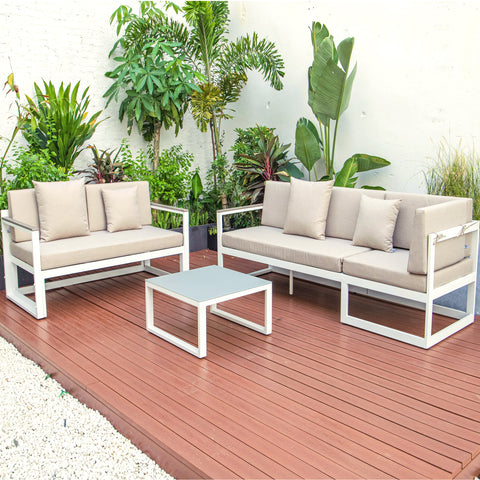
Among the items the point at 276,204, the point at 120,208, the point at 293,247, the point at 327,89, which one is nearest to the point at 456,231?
the point at 293,247

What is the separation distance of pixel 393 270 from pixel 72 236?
2767mm

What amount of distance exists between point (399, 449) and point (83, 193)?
344cm

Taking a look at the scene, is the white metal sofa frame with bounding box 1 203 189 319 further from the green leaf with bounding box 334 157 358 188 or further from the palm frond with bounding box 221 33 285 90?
the palm frond with bounding box 221 33 285 90

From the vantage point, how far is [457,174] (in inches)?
169

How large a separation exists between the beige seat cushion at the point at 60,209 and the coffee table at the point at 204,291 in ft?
4.04

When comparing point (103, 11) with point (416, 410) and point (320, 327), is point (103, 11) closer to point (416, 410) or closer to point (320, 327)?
point (320, 327)

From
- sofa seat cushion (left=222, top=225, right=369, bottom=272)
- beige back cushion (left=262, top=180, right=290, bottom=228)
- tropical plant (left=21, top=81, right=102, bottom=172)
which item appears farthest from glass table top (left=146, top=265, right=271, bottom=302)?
tropical plant (left=21, top=81, right=102, bottom=172)

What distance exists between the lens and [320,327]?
384cm

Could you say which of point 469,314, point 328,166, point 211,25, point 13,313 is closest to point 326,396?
point 469,314

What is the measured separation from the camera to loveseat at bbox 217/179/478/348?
3398 mm

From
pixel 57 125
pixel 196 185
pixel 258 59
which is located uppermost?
pixel 258 59

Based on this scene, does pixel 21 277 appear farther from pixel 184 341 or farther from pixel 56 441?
pixel 56 441

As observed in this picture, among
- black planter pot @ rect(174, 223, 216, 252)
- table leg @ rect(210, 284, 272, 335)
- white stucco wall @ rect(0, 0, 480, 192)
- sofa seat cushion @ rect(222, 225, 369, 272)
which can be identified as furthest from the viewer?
black planter pot @ rect(174, 223, 216, 252)

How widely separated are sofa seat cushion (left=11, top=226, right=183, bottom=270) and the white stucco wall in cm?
176
